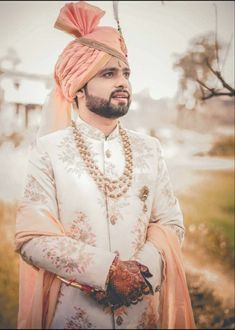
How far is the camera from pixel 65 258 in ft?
6.21

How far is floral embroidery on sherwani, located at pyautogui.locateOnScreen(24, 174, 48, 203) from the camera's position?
197 cm

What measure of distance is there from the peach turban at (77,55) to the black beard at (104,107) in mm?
74

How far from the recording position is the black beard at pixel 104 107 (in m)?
2.07

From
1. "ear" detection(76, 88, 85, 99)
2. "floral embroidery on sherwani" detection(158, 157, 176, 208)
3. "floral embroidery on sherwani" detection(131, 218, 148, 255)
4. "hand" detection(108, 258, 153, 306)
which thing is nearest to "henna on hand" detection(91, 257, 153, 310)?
"hand" detection(108, 258, 153, 306)

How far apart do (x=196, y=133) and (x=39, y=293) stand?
40.2 inches

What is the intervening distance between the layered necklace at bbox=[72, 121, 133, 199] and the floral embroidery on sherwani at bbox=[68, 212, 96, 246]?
5.7 inches

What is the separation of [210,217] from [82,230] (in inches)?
26.3

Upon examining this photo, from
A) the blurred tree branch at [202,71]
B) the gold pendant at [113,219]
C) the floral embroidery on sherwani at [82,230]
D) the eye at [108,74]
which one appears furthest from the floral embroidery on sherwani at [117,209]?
the blurred tree branch at [202,71]

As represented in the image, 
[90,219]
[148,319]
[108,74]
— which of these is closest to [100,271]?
[90,219]

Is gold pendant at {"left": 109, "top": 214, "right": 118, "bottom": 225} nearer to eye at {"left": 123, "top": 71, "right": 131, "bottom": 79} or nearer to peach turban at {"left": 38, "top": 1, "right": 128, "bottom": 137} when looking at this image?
peach turban at {"left": 38, "top": 1, "right": 128, "bottom": 137}

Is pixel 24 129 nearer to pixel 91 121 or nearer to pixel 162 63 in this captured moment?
pixel 91 121

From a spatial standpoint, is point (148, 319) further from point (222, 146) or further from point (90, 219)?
point (222, 146)

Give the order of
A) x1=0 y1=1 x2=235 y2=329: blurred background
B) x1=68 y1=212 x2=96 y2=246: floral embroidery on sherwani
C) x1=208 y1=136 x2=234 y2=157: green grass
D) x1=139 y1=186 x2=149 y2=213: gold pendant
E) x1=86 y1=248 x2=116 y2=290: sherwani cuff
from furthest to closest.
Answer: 1. x1=208 y1=136 x2=234 y2=157: green grass
2. x1=0 y1=1 x2=235 y2=329: blurred background
3. x1=139 y1=186 x2=149 y2=213: gold pendant
4. x1=68 y1=212 x2=96 y2=246: floral embroidery on sherwani
5. x1=86 y1=248 x2=116 y2=290: sherwani cuff

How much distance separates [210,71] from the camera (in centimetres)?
237
